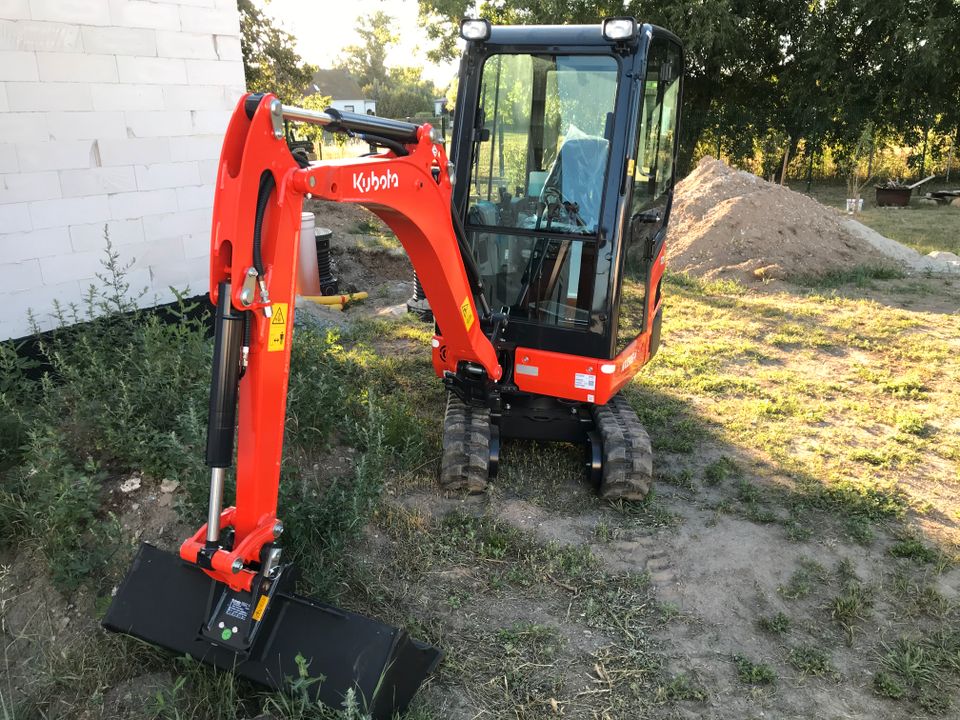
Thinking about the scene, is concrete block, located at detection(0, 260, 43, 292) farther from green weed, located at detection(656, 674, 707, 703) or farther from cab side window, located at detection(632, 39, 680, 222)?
green weed, located at detection(656, 674, 707, 703)

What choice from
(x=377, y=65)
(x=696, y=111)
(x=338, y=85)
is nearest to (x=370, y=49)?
(x=377, y=65)

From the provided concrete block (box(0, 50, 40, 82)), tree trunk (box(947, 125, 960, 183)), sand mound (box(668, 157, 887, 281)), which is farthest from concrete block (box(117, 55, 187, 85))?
tree trunk (box(947, 125, 960, 183))

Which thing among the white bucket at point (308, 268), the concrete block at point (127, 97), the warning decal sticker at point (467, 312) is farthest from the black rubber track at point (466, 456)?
the white bucket at point (308, 268)

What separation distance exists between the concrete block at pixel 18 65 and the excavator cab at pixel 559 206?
10.1ft

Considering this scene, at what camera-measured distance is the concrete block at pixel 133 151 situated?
Answer: 5766 millimetres

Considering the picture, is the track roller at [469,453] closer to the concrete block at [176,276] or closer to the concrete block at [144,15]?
the concrete block at [176,276]

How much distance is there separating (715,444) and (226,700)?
3833 mm

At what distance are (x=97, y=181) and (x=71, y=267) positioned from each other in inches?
26.5

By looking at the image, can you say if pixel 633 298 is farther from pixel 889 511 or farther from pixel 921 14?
pixel 921 14

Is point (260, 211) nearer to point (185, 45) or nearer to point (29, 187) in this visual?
point (29, 187)

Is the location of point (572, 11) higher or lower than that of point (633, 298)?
higher

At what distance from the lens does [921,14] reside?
17.1 metres

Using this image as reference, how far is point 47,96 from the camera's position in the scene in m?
5.38

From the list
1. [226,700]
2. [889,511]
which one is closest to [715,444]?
[889,511]
